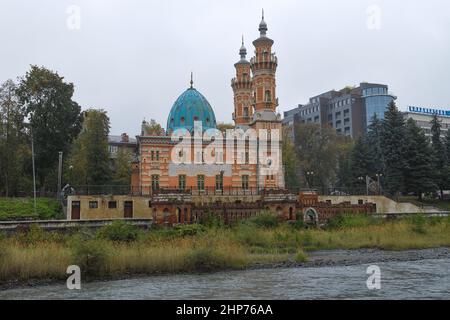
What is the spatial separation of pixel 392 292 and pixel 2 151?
4004 cm

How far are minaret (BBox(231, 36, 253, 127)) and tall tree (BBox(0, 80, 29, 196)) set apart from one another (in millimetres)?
26559

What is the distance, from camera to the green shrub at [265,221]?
38156mm

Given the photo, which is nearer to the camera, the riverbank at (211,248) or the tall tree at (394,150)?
the riverbank at (211,248)

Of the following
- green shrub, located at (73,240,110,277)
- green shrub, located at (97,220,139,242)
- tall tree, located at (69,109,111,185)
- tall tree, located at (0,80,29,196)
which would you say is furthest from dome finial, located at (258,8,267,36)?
green shrub, located at (73,240,110,277)

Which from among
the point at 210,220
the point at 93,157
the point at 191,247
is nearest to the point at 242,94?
the point at 93,157

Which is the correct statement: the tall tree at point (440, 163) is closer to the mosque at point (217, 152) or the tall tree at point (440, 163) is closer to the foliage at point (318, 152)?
the foliage at point (318, 152)

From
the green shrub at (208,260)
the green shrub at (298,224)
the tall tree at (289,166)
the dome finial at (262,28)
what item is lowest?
the green shrub at (208,260)

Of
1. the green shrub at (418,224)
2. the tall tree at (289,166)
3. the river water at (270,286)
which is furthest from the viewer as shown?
the tall tree at (289,166)

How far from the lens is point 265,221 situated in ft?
127

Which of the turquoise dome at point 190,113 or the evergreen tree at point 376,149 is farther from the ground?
the turquoise dome at point 190,113

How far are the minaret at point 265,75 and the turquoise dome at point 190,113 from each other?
5.67 metres

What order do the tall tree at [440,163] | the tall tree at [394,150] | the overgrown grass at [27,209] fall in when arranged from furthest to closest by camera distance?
the tall tree at [440,163], the tall tree at [394,150], the overgrown grass at [27,209]

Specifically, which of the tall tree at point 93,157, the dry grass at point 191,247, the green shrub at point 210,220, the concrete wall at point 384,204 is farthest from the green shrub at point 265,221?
the tall tree at point 93,157
